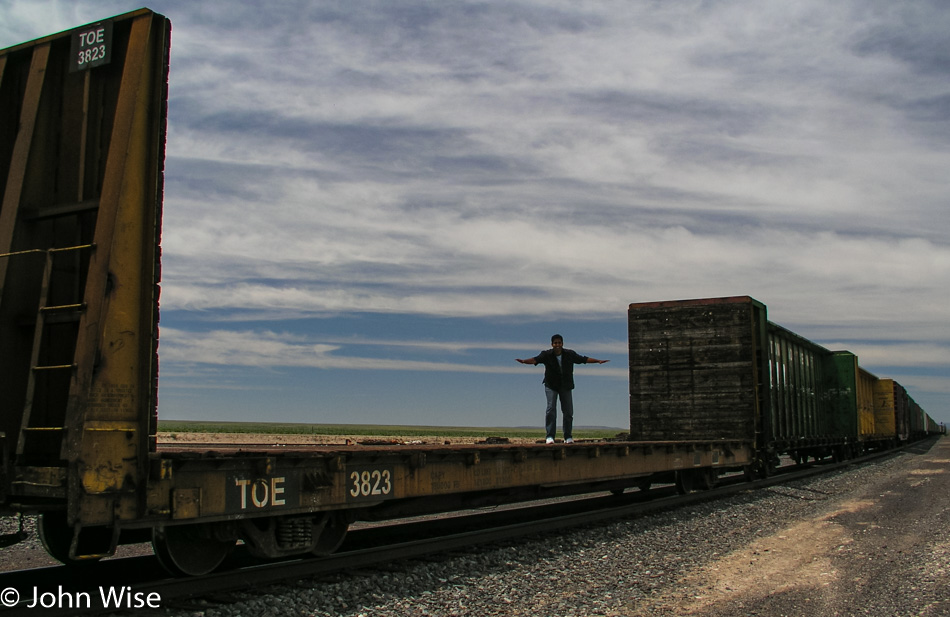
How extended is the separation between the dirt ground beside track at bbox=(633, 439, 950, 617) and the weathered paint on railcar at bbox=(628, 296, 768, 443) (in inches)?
147

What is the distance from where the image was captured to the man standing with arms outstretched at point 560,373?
1051cm

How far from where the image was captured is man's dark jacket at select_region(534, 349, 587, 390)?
413 inches

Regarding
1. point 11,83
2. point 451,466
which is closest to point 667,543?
point 451,466

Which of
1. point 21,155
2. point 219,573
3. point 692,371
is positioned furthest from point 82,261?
point 692,371

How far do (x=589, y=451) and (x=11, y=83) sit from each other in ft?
24.0

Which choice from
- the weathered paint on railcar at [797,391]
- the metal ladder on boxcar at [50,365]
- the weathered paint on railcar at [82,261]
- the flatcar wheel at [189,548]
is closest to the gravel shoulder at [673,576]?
the flatcar wheel at [189,548]

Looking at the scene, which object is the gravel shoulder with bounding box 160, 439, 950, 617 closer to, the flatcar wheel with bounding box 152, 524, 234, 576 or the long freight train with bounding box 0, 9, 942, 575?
the flatcar wheel with bounding box 152, 524, 234, 576

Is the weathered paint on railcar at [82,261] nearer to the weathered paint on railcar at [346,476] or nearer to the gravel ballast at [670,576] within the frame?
the weathered paint on railcar at [346,476]

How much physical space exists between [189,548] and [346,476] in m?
1.31

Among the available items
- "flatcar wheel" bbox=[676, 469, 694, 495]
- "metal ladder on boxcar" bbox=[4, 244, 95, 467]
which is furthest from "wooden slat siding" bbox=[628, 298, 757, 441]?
"metal ladder on boxcar" bbox=[4, 244, 95, 467]

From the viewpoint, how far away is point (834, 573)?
739 cm

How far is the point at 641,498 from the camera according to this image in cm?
1337

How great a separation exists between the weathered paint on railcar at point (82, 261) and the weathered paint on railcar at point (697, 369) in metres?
12.1

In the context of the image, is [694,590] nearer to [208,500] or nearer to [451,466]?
[451,466]
